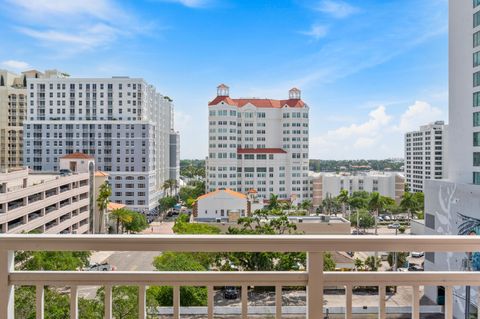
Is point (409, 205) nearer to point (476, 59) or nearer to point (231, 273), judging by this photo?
point (476, 59)

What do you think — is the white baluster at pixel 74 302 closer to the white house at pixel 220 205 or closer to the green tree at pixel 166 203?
the white house at pixel 220 205

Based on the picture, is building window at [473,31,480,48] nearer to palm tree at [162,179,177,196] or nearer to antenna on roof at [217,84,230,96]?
antenna on roof at [217,84,230,96]

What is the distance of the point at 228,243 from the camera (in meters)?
1.07

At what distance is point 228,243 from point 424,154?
25581mm

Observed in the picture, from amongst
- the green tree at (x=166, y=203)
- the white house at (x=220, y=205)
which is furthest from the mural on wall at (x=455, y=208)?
the green tree at (x=166, y=203)

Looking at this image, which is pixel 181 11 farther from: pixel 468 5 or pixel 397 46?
pixel 468 5

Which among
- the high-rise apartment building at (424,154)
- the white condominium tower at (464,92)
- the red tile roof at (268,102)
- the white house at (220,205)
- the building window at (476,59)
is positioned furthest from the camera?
the red tile roof at (268,102)

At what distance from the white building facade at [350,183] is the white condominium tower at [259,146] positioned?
88cm

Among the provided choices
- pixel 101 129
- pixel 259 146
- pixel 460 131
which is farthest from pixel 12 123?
pixel 460 131

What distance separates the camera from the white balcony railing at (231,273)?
1071 mm

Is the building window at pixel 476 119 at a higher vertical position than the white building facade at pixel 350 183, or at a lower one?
higher

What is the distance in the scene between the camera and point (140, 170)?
27.4 metres

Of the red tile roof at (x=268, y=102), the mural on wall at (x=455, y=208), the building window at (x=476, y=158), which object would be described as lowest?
the mural on wall at (x=455, y=208)

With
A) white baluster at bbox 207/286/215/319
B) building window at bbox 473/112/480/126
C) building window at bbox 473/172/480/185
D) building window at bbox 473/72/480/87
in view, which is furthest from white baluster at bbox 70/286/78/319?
building window at bbox 473/72/480/87
